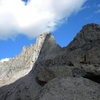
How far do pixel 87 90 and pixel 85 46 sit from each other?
572 centimetres

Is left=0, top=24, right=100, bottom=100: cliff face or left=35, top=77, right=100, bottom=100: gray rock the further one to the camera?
left=0, top=24, right=100, bottom=100: cliff face

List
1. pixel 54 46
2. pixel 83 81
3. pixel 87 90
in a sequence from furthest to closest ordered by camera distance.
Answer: pixel 54 46 < pixel 83 81 < pixel 87 90

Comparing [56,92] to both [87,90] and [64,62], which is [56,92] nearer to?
[87,90]

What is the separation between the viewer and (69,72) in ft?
31.5

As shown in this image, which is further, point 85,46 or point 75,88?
point 85,46

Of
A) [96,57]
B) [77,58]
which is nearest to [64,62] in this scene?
[77,58]

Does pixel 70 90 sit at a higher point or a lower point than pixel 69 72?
lower

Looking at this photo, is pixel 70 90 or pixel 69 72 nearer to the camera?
pixel 70 90

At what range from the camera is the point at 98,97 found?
5.76 m

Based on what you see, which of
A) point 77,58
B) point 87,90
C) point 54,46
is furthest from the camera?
point 54,46

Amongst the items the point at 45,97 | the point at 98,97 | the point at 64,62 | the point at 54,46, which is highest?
the point at 54,46

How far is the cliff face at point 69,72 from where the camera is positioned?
6.18m

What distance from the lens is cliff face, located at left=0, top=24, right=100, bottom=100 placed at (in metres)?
6.18

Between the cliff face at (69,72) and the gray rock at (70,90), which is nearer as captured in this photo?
the gray rock at (70,90)
